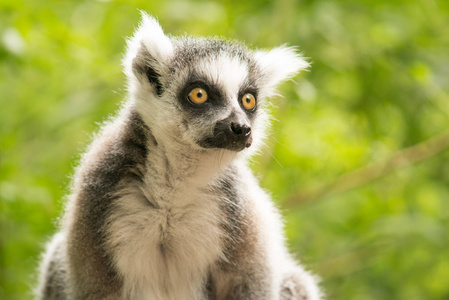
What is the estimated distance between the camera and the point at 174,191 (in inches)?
137

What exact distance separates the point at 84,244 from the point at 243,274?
1106mm

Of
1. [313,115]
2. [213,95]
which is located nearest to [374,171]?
[313,115]

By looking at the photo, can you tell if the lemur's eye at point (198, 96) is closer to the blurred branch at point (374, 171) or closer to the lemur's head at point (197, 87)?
the lemur's head at point (197, 87)

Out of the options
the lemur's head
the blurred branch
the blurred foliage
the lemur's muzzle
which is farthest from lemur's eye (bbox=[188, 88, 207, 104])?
the blurred branch

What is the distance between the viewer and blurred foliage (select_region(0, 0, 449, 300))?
4.71 meters

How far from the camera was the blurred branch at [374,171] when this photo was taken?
5.31m

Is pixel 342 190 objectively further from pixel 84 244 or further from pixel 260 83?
pixel 84 244

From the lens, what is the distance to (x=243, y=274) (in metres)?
3.73

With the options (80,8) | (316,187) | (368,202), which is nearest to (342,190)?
(316,187)

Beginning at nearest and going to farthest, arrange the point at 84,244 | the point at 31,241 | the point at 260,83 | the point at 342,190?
the point at 84,244, the point at 260,83, the point at 31,241, the point at 342,190

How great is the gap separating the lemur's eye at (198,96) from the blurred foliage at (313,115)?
1167mm

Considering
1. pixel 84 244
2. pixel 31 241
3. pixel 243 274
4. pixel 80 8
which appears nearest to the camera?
pixel 84 244

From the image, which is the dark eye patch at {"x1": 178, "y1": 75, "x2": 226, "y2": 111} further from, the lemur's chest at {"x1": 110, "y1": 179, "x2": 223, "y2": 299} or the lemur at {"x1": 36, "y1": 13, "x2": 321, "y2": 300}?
the lemur's chest at {"x1": 110, "y1": 179, "x2": 223, "y2": 299}

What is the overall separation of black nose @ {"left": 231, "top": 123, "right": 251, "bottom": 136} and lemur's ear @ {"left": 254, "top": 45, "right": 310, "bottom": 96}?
87 cm
